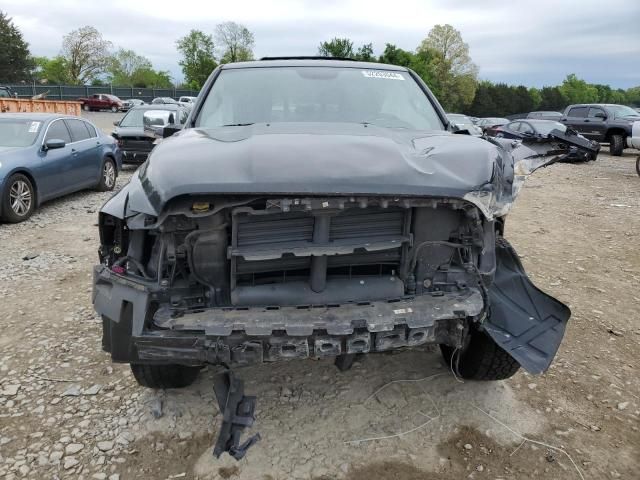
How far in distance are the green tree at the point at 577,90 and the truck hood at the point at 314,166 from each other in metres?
97.5

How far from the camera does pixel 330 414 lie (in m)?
3.01

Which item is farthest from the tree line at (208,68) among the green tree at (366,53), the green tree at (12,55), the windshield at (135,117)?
the windshield at (135,117)

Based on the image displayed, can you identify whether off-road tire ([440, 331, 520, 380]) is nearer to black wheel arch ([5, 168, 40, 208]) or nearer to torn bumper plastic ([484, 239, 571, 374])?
torn bumper plastic ([484, 239, 571, 374])

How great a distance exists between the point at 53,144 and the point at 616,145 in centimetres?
1700

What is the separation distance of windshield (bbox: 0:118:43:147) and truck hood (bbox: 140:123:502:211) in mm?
6267

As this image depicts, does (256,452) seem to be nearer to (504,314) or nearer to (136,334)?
(136,334)

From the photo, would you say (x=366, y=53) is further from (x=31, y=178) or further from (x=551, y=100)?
(x=551, y=100)

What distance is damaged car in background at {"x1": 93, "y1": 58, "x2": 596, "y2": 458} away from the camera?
88.8 inches

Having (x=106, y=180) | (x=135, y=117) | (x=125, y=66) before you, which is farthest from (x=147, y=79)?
(x=106, y=180)

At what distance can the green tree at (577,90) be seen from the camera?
92625 millimetres

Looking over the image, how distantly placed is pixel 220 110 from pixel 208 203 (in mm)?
1606

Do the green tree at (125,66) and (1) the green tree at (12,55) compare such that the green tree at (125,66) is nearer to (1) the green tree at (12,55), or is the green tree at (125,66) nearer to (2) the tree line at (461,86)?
(1) the green tree at (12,55)

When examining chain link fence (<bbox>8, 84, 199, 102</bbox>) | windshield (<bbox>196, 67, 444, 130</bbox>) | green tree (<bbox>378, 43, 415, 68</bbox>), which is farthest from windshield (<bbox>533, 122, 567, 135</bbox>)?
chain link fence (<bbox>8, 84, 199, 102</bbox>)

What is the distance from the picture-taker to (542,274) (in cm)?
541
